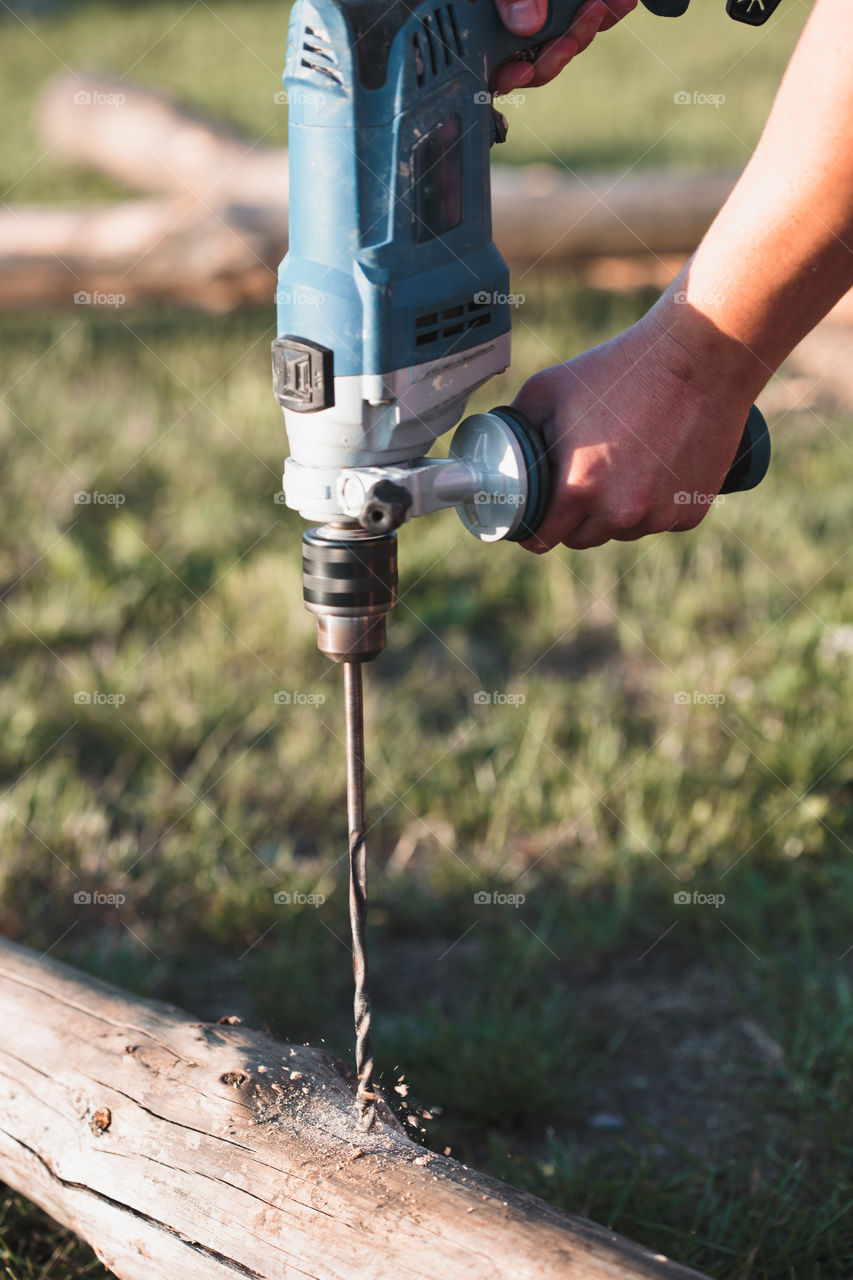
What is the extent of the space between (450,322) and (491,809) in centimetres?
134

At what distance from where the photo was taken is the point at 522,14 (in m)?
1.62

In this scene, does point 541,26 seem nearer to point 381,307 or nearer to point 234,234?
point 381,307

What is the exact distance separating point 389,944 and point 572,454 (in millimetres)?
1259

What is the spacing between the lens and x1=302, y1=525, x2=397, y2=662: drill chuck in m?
1.55

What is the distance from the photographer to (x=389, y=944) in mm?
2463

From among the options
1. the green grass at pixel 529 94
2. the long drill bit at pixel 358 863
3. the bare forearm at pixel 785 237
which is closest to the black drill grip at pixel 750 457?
the bare forearm at pixel 785 237

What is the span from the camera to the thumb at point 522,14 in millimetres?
1610

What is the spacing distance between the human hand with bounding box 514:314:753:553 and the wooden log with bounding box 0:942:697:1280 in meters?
0.80

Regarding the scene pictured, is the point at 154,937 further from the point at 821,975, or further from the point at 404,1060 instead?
the point at 821,975

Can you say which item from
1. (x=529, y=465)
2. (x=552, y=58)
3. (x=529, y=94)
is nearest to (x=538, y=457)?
(x=529, y=465)

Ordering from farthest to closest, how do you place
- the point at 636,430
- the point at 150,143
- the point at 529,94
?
the point at 529,94
the point at 150,143
the point at 636,430

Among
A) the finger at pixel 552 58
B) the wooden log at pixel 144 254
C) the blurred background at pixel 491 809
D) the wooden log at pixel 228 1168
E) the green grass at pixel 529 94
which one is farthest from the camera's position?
the green grass at pixel 529 94

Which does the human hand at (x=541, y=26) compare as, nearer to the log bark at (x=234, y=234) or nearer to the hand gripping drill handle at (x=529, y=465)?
the hand gripping drill handle at (x=529, y=465)

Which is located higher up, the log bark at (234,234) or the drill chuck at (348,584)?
the log bark at (234,234)
